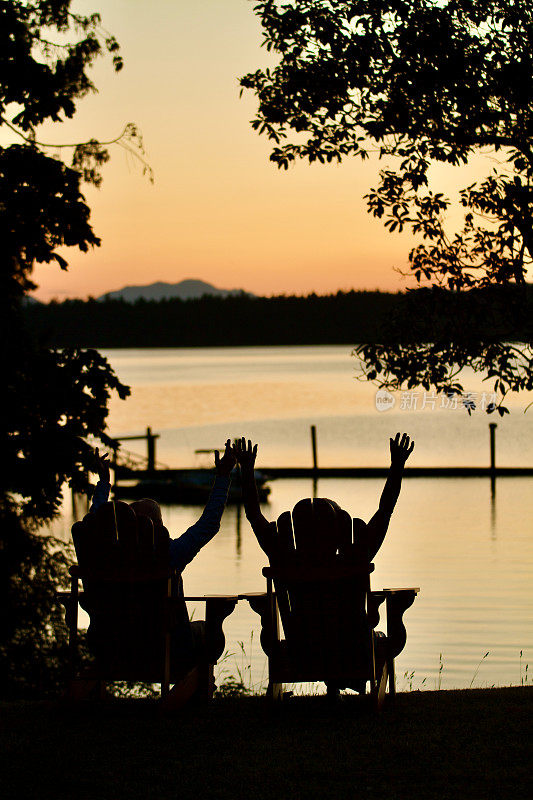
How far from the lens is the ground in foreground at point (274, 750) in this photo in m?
4.43

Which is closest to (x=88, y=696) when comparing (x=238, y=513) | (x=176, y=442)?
(x=238, y=513)

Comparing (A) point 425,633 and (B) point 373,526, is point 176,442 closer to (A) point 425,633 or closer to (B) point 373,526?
(A) point 425,633

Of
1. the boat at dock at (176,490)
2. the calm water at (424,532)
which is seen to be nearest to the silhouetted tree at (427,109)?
the calm water at (424,532)

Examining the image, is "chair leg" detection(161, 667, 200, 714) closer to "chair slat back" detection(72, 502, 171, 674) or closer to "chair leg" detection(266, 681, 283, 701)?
"chair slat back" detection(72, 502, 171, 674)

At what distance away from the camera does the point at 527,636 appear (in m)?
17.6

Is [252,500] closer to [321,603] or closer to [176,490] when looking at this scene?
[321,603]

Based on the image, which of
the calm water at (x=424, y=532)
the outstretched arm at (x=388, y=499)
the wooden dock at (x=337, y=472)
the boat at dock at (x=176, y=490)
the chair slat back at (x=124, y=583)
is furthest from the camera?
the wooden dock at (x=337, y=472)

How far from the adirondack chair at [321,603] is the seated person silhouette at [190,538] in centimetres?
36

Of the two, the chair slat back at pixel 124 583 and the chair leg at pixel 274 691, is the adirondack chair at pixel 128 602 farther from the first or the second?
the chair leg at pixel 274 691

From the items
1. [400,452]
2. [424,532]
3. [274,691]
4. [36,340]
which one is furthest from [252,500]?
Answer: [424,532]

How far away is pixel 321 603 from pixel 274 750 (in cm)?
95

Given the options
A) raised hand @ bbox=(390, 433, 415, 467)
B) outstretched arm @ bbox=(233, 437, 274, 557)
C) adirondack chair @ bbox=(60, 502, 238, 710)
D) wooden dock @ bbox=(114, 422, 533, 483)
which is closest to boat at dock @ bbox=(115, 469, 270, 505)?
wooden dock @ bbox=(114, 422, 533, 483)

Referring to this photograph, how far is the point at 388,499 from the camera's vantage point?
5.52 meters

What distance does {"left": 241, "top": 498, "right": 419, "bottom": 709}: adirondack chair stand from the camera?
18.6ft
